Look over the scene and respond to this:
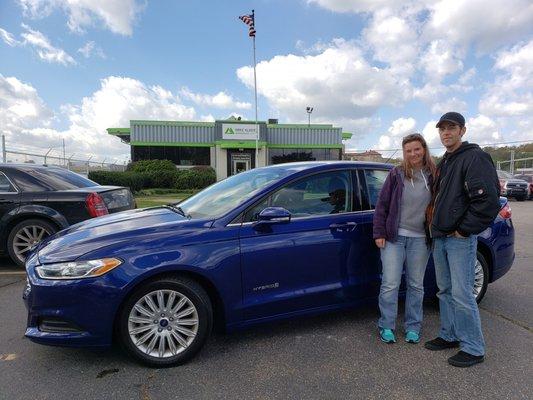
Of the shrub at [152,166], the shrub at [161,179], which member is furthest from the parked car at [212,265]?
the shrub at [152,166]

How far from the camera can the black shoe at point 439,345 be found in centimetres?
344

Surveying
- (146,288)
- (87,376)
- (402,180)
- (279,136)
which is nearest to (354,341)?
(402,180)

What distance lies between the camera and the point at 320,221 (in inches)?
141

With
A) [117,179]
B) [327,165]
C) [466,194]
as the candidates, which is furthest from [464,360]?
[117,179]

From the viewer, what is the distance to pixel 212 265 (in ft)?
10.3

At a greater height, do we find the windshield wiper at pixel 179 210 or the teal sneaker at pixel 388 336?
the windshield wiper at pixel 179 210

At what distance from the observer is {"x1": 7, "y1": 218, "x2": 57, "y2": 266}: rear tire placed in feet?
19.1

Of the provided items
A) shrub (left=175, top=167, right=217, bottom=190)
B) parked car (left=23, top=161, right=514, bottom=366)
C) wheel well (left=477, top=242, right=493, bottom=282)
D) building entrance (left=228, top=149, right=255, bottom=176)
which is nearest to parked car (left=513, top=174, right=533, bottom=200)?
shrub (left=175, top=167, right=217, bottom=190)

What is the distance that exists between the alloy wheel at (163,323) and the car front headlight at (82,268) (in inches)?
13.6

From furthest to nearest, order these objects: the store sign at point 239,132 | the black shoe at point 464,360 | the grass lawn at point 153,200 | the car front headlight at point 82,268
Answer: the store sign at point 239,132 → the grass lawn at point 153,200 → the black shoe at point 464,360 → the car front headlight at point 82,268

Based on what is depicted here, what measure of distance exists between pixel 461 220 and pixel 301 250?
125 cm

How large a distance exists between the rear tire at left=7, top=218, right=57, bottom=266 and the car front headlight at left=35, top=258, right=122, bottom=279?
324cm

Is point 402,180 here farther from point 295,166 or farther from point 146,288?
point 146,288

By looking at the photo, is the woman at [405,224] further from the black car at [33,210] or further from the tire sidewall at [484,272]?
the black car at [33,210]
